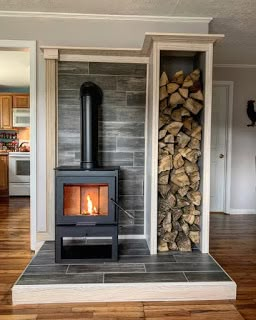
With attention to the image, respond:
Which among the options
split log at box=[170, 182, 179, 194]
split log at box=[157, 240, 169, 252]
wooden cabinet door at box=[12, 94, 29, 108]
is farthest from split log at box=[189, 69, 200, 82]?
wooden cabinet door at box=[12, 94, 29, 108]

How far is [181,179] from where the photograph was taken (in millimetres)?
2752

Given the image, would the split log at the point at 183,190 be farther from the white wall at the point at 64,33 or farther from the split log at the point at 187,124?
the white wall at the point at 64,33

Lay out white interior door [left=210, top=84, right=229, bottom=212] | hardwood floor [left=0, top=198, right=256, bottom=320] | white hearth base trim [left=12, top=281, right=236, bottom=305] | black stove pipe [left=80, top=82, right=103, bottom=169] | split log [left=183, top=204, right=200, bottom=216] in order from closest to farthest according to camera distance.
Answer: hardwood floor [left=0, top=198, right=256, bottom=320] < white hearth base trim [left=12, top=281, right=236, bottom=305] < black stove pipe [left=80, top=82, right=103, bottom=169] < split log [left=183, top=204, right=200, bottom=216] < white interior door [left=210, top=84, right=229, bottom=212]

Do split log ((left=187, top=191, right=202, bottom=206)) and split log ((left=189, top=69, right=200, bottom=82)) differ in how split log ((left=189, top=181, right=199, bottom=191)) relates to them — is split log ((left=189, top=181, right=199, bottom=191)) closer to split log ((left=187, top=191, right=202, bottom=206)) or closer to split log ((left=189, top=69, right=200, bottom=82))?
split log ((left=187, top=191, right=202, bottom=206))

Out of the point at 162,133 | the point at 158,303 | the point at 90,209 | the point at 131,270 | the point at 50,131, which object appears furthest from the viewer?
the point at 50,131

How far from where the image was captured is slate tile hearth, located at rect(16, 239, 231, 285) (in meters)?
2.21

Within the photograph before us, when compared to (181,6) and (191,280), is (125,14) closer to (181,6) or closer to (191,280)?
(181,6)

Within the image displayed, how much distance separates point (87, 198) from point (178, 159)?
88 cm

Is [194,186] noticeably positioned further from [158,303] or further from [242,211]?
[242,211]

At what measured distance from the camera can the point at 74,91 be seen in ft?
9.99

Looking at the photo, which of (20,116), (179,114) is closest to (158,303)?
(179,114)

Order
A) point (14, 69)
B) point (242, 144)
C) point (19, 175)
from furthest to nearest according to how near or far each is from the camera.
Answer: point (19, 175) < point (14, 69) < point (242, 144)

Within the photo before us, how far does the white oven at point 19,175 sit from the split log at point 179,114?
415 centimetres

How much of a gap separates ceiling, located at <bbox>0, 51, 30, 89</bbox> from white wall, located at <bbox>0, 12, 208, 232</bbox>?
1.27m
